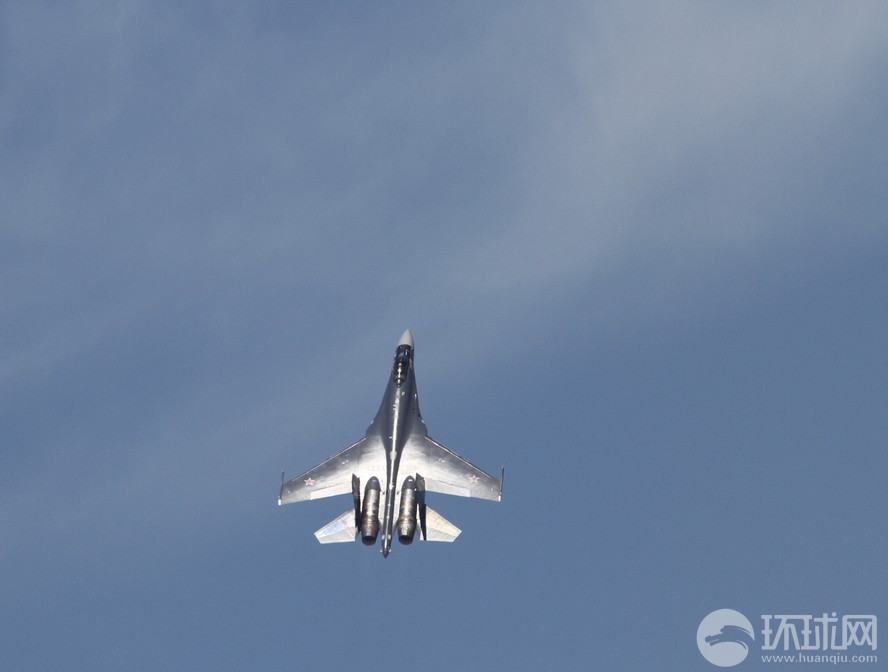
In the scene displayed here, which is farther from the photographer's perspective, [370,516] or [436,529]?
[436,529]

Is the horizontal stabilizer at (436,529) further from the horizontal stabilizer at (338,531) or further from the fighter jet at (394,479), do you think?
the horizontal stabilizer at (338,531)

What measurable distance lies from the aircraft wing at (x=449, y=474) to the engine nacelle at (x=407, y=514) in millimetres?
4605

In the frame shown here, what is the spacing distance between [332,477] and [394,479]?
7.83 m

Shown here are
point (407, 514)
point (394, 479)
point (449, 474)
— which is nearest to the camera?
point (407, 514)

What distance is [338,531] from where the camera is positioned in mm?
137500

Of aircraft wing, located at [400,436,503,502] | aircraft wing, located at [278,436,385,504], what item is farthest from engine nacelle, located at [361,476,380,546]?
aircraft wing, located at [278,436,385,504]

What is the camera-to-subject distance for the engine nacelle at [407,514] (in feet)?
436

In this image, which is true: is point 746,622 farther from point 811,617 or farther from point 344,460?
point 344,460

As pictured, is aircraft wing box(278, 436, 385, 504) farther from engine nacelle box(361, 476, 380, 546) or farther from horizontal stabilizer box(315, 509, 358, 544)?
engine nacelle box(361, 476, 380, 546)

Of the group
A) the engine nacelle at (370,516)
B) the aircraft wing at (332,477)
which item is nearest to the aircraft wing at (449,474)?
the aircraft wing at (332,477)

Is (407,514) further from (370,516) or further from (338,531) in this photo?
(338,531)

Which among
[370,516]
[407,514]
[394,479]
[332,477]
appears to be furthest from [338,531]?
[332,477]

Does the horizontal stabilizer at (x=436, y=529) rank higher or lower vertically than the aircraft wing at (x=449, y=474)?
lower

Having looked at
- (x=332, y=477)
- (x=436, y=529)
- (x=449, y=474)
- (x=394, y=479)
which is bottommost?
(x=436, y=529)
